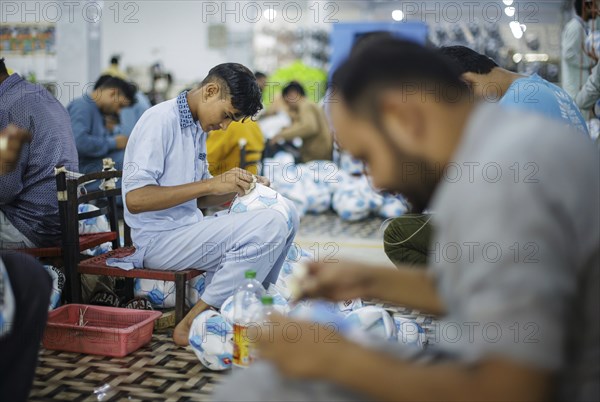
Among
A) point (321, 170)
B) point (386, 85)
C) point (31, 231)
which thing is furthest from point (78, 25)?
point (386, 85)

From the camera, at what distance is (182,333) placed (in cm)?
304

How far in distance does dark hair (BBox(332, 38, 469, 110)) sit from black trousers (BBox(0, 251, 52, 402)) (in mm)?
1137

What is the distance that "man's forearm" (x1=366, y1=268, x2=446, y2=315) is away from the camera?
4.54ft

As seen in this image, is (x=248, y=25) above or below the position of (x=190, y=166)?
above

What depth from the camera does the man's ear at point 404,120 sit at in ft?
3.69

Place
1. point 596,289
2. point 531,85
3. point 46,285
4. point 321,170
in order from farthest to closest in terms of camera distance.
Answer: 1. point 321,170
2. point 531,85
3. point 46,285
4. point 596,289

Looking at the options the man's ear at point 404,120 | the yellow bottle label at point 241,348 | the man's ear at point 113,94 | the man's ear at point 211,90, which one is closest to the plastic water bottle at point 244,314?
the yellow bottle label at point 241,348

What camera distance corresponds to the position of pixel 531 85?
9.58 feet

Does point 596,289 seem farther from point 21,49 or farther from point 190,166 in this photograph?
point 21,49

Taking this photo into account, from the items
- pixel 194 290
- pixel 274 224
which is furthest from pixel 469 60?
pixel 194 290

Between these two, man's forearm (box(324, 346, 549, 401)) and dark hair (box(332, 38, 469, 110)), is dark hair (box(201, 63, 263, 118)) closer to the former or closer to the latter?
dark hair (box(332, 38, 469, 110))

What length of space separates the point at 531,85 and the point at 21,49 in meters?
9.69

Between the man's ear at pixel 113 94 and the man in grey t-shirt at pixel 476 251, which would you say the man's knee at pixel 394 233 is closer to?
the man in grey t-shirt at pixel 476 251

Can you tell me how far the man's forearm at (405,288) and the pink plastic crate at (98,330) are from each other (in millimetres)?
1747
